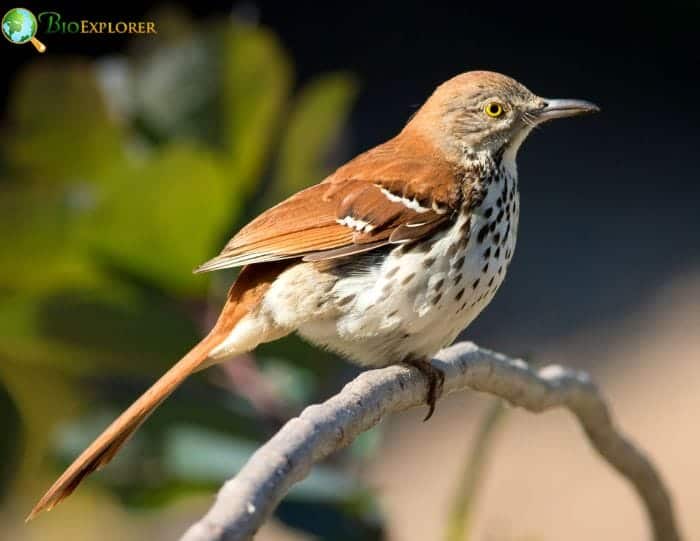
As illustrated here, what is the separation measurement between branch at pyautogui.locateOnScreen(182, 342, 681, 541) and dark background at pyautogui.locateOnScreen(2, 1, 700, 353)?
2.54 metres

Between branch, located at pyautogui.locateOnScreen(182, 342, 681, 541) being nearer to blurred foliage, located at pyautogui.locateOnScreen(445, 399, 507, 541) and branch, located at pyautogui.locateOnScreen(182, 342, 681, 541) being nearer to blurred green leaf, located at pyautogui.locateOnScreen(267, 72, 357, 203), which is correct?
blurred foliage, located at pyautogui.locateOnScreen(445, 399, 507, 541)

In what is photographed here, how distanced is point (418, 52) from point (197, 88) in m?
3.81

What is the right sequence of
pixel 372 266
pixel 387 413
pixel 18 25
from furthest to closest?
pixel 18 25, pixel 372 266, pixel 387 413

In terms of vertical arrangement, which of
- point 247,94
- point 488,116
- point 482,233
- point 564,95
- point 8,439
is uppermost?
point 564,95

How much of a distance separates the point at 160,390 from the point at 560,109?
0.81m

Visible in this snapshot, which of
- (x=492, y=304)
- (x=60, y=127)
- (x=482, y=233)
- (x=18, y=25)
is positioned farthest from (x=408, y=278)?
(x=492, y=304)

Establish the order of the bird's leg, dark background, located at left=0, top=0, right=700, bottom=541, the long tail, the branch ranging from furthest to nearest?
dark background, located at left=0, top=0, right=700, bottom=541 → the bird's leg → the long tail → the branch

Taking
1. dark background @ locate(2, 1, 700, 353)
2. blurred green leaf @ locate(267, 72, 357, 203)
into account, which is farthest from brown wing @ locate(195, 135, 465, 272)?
dark background @ locate(2, 1, 700, 353)

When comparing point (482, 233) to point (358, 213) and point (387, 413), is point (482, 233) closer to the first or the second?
point (358, 213)

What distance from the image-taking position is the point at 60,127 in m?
2.27

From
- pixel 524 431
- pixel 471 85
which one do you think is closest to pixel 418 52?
pixel 524 431

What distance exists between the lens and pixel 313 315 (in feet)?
6.68

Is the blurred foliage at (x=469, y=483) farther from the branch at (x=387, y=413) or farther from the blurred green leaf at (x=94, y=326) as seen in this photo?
the blurred green leaf at (x=94, y=326)

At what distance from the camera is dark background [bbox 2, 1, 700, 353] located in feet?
16.5
